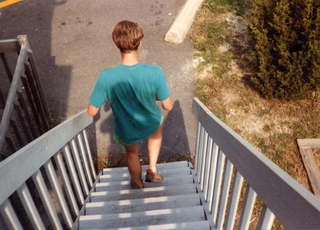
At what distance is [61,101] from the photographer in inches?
214

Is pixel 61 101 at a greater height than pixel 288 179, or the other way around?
pixel 288 179

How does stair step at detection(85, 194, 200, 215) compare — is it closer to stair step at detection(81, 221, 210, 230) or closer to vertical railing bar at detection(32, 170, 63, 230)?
stair step at detection(81, 221, 210, 230)

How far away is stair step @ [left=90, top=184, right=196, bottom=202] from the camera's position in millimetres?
3350

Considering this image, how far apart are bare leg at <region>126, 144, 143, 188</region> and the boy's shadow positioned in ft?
3.49

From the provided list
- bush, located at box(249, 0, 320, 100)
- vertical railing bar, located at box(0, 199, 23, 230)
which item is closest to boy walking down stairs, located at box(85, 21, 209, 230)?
vertical railing bar, located at box(0, 199, 23, 230)

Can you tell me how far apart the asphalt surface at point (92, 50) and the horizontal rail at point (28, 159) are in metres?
2.41

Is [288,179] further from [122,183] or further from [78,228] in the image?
[122,183]

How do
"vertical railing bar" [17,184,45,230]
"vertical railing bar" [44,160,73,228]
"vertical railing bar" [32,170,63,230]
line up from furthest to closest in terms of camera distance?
1. "vertical railing bar" [44,160,73,228]
2. "vertical railing bar" [32,170,63,230]
3. "vertical railing bar" [17,184,45,230]

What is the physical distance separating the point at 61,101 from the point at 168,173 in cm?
257

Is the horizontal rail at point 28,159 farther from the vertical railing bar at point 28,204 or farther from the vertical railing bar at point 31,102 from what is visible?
the vertical railing bar at point 31,102

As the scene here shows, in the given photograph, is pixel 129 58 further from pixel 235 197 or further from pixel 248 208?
pixel 248 208

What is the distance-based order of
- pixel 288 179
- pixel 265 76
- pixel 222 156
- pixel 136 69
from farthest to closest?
pixel 265 76
pixel 136 69
pixel 222 156
pixel 288 179

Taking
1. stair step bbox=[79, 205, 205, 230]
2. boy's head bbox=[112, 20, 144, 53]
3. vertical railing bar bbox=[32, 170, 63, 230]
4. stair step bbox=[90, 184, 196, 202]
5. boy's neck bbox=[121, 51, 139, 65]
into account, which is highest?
boy's head bbox=[112, 20, 144, 53]

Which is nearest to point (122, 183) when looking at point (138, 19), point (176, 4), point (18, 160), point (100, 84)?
point (100, 84)
